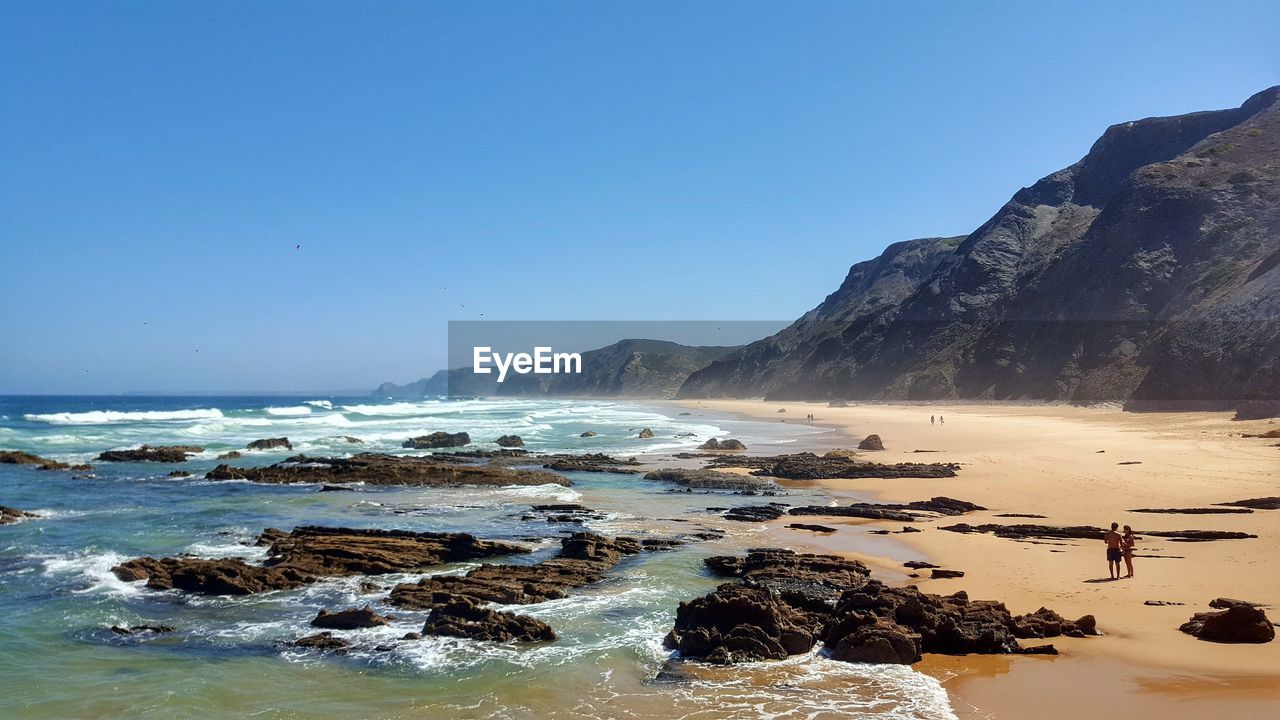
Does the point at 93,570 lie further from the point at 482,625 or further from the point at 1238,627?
the point at 1238,627

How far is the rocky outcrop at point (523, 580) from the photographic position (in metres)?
12.8

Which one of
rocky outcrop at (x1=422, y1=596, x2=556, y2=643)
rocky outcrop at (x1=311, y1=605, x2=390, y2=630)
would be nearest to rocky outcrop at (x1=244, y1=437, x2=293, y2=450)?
rocky outcrop at (x1=311, y1=605, x2=390, y2=630)

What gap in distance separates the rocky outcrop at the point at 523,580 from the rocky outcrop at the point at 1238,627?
894 cm

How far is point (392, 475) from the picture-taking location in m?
30.4

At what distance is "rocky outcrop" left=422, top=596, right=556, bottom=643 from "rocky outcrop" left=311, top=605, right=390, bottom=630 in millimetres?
867

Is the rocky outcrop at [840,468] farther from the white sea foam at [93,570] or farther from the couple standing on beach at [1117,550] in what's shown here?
the white sea foam at [93,570]

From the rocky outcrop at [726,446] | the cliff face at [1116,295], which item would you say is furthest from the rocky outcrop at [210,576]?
the cliff face at [1116,295]

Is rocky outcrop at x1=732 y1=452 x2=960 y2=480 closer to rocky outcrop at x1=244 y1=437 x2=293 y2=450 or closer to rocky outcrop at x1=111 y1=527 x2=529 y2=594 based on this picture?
rocky outcrop at x1=111 y1=527 x2=529 y2=594

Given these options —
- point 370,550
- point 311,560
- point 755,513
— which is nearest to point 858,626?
point 370,550

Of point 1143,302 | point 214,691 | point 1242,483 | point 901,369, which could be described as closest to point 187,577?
point 214,691

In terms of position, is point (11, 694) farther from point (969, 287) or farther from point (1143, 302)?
point (969, 287)

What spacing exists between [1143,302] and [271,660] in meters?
70.3

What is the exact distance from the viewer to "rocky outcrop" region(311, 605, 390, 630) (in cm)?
1157

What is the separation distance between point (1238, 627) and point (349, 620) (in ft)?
37.9
